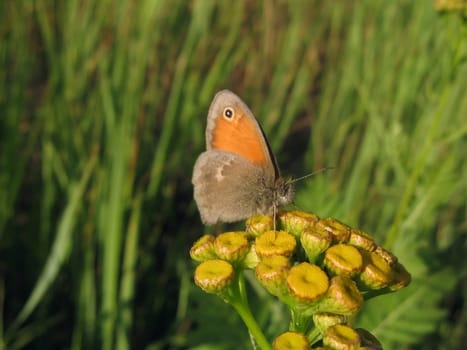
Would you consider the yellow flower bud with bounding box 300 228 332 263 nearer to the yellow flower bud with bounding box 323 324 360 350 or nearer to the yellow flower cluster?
the yellow flower cluster

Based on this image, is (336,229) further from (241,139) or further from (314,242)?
(241,139)

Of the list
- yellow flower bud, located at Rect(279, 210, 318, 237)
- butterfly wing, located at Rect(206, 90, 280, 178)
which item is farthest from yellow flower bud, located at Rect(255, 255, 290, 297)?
butterfly wing, located at Rect(206, 90, 280, 178)

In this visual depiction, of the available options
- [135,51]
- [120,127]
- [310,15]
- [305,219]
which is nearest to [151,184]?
[120,127]

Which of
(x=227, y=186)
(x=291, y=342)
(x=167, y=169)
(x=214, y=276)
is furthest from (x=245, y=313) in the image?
(x=167, y=169)

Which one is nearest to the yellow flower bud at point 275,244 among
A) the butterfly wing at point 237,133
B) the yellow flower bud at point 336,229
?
the yellow flower bud at point 336,229

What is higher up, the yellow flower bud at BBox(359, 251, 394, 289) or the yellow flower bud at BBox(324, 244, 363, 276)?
the yellow flower bud at BBox(324, 244, 363, 276)
